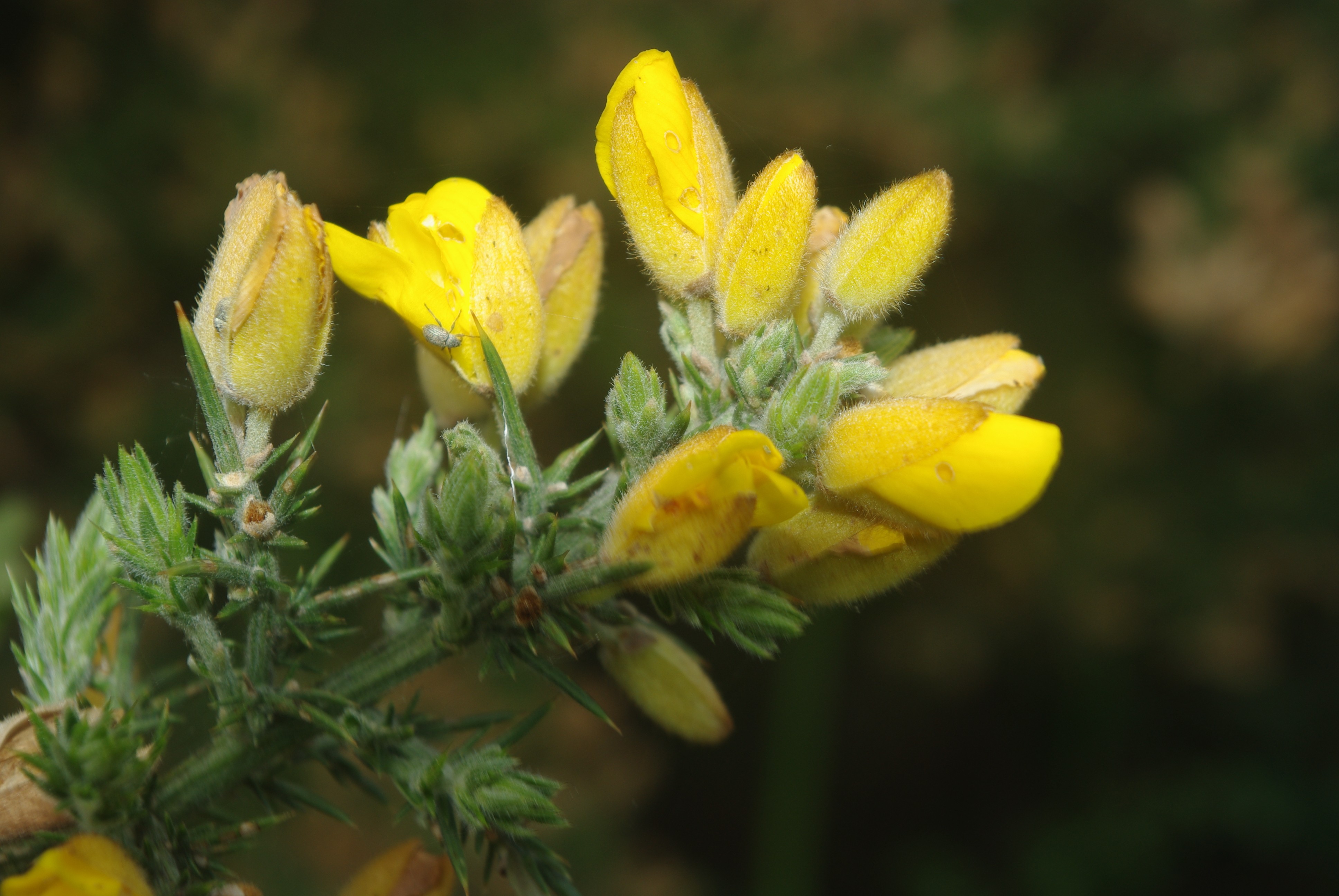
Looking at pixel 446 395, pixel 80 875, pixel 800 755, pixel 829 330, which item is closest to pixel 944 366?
pixel 829 330

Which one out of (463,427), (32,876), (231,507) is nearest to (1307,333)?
(463,427)

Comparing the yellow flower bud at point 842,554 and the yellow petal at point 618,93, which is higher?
the yellow petal at point 618,93

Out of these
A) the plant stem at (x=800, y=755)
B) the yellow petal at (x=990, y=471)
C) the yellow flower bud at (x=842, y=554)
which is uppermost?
the yellow petal at (x=990, y=471)

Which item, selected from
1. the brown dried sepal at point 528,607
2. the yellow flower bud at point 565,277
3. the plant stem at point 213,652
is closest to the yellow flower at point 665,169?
the yellow flower bud at point 565,277

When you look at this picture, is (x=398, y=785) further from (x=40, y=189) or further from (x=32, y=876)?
(x=40, y=189)

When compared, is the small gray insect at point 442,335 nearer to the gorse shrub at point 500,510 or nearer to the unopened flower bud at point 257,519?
the gorse shrub at point 500,510

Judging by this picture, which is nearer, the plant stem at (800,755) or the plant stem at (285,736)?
the plant stem at (285,736)
